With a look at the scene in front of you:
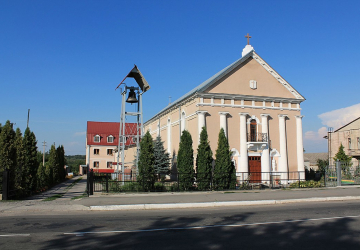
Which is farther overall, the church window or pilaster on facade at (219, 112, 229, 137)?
the church window

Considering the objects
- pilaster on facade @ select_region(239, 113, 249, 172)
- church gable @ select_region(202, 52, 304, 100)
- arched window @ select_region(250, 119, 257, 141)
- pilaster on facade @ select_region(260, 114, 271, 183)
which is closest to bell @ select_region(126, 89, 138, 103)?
church gable @ select_region(202, 52, 304, 100)

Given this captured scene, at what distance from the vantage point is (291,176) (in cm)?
2919

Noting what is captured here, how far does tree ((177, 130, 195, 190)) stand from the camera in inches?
814

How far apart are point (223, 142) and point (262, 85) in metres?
9.61

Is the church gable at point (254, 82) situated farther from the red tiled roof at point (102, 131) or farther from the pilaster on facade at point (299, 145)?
the red tiled roof at point (102, 131)

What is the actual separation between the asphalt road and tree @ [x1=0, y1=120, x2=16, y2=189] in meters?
5.71

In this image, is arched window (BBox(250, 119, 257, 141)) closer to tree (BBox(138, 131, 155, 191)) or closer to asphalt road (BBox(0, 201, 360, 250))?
tree (BBox(138, 131, 155, 191))

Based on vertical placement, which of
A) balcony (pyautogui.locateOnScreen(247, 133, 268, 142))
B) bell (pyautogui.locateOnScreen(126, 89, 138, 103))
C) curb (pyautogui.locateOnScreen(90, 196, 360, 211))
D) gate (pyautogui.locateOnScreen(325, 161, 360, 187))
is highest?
bell (pyautogui.locateOnScreen(126, 89, 138, 103))

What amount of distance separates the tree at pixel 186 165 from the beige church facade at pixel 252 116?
15.9ft

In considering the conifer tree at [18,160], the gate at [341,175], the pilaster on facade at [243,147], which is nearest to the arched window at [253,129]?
the pilaster on facade at [243,147]

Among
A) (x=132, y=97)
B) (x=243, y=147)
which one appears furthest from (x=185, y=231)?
(x=243, y=147)

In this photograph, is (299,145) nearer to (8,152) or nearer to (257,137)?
(257,137)

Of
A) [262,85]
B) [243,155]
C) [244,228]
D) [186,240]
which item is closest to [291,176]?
[243,155]

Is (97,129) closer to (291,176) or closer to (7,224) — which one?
(291,176)
